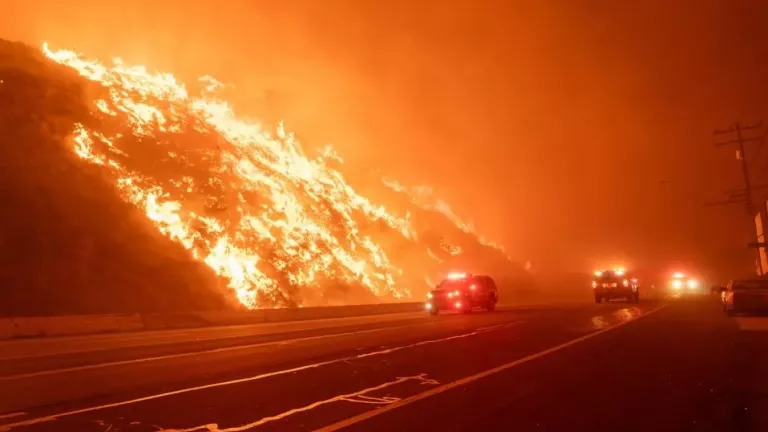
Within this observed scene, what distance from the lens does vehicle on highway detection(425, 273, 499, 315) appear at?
1342 inches

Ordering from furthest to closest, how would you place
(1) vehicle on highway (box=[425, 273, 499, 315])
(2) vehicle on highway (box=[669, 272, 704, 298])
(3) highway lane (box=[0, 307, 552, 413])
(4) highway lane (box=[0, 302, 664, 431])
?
(2) vehicle on highway (box=[669, 272, 704, 298]) → (1) vehicle on highway (box=[425, 273, 499, 315]) → (3) highway lane (box=[0, 307, 552, 413]) → (4) highway lane (box=[0, 302, 664, 431])

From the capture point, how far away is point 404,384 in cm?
1108

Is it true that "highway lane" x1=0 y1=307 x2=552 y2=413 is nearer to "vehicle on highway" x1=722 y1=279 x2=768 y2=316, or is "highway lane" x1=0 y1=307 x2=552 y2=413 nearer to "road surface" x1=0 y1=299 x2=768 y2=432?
"road surface" x1=0 y1=299 x2=768 y2=432

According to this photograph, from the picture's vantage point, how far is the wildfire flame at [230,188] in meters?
45.6

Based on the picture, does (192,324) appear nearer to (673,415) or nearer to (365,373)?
(365,373)

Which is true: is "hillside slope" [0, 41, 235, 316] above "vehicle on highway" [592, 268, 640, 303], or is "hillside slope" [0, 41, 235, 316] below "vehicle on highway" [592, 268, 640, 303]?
above

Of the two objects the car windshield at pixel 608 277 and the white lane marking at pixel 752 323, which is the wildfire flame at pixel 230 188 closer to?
the car windshield at pixel 608 277

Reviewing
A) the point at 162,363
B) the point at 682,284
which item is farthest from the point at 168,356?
the point at 682,284

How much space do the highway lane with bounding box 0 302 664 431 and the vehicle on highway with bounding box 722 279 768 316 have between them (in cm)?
1114

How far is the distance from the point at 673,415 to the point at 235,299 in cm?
3666

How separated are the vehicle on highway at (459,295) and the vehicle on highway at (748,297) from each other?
460 inches

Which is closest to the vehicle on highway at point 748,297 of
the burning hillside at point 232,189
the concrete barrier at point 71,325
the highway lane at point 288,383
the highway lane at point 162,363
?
the highway lane at point 288,383

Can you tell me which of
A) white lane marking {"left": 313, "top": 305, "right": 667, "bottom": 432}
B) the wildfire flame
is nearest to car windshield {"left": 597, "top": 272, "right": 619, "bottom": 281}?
the wildfire flame

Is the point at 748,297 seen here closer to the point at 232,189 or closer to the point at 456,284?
the point at 456,284
